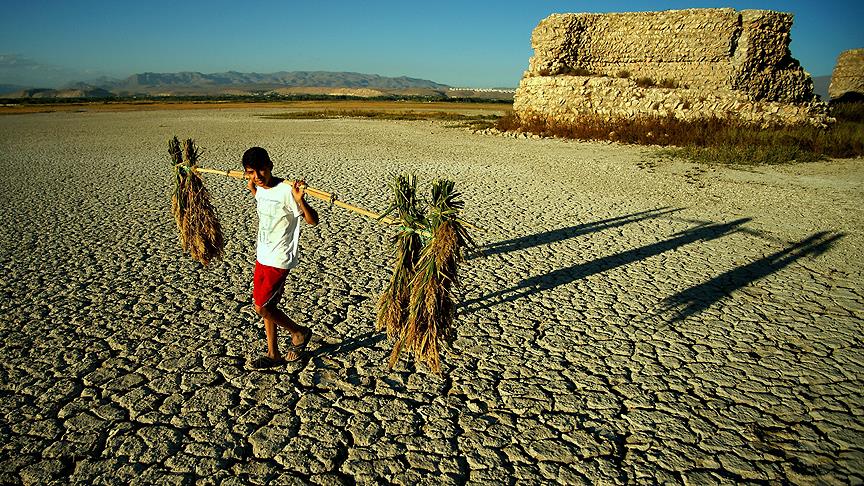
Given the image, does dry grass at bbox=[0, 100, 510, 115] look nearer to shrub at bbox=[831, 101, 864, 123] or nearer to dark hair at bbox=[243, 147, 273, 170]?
shrub at bbox=[831, 101, 864, 123]

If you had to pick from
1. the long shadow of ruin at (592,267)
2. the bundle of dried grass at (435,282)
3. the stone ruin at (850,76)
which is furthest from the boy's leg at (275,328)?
the stone ruin at (850,76)

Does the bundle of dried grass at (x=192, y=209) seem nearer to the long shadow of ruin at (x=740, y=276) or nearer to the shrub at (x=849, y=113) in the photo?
the long shadow of ruin at (x=740, y=276)

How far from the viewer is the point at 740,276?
17.5 feet

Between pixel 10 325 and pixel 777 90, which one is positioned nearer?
pixel 10 325

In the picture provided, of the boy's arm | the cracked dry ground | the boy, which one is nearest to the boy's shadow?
the cracked dry ground

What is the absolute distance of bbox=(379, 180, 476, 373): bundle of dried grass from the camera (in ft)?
9.81

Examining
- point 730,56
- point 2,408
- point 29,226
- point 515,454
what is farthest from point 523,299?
point 730,56

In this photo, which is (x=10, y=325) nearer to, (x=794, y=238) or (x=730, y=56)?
(x=794, y=238)

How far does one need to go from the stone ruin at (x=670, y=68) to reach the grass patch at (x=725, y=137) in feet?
2.51

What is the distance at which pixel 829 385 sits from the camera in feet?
11.0

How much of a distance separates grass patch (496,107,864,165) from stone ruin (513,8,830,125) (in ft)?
2.51

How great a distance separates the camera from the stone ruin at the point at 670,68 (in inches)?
667

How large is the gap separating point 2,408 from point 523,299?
3.85m

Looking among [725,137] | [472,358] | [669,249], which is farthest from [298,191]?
[725,137]
